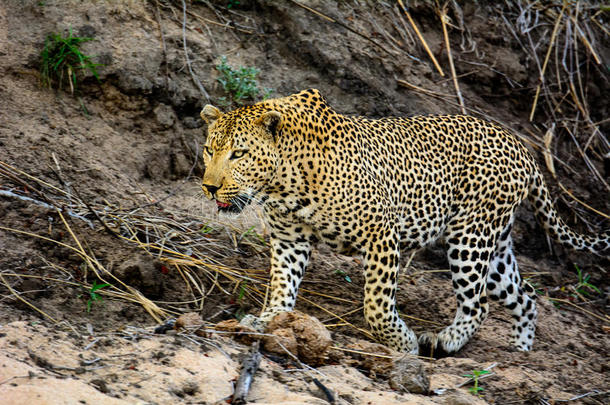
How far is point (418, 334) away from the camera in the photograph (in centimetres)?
709

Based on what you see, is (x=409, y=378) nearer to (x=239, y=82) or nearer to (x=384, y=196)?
(x=384, y=196)

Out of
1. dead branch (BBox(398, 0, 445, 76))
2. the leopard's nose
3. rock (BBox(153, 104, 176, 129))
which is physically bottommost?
rock (BBox(153, 104, 176, 129))

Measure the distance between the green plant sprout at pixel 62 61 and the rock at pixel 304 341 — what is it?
425 centimetres

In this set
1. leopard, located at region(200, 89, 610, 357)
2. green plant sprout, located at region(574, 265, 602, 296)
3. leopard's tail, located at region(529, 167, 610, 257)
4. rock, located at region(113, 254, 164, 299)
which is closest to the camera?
leopard, located at region(200, 89, 610, 357)

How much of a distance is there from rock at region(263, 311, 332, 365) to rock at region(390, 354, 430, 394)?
48 centimetres

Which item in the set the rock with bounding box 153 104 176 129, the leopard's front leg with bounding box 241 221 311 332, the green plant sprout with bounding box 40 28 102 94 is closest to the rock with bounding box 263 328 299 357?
the leopard's front leg with bounding box 241 221 311 332

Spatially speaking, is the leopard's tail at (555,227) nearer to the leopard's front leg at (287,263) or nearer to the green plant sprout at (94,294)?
the leopard's front leg at (287,263)

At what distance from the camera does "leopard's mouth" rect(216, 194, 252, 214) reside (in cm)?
581

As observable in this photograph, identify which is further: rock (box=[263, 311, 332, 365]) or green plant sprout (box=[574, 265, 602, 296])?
green plant sprout (box=[574, 265, 602, 296])

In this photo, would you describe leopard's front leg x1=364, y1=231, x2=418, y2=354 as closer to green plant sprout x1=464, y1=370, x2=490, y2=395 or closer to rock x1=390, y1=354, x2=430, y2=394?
green plant sprout x1=464, y1=370, x2=490, y2=395

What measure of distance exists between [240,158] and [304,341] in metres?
1.58

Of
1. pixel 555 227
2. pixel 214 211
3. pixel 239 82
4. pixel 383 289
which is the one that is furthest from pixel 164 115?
pixel 555 227

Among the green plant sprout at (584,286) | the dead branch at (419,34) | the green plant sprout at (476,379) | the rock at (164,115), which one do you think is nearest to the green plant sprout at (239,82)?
the rock at (164,115)

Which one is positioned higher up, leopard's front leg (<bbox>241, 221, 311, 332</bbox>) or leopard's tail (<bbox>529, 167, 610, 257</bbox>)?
leopard's tail (<bbox>529, 167, 610, 257</bbox>)
